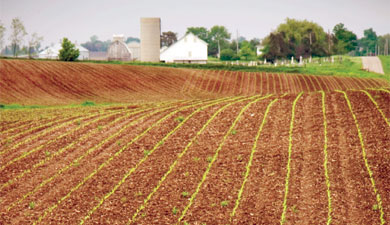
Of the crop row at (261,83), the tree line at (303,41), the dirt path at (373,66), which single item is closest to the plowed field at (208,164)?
the crop row at (261,83)

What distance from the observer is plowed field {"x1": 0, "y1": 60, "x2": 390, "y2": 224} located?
15.1m

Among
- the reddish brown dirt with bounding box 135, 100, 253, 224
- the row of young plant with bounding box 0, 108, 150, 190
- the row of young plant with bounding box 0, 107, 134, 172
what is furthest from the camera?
the row of young plant with bounding box 0, 107, 134, 172

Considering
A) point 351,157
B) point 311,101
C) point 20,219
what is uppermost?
point 311,101

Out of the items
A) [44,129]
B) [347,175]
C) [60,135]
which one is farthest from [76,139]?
[347,175]

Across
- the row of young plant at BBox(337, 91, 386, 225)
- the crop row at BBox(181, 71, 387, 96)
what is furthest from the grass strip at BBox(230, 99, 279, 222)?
the crop row at BBox(181, 71, 387, 96)

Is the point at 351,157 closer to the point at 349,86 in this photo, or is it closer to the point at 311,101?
the point at 311,101

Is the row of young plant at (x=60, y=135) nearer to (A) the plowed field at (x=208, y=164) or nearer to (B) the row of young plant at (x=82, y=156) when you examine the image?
(A) the plowed field at (x=208, y=164)

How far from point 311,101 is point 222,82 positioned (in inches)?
1210

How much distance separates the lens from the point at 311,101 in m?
25.7

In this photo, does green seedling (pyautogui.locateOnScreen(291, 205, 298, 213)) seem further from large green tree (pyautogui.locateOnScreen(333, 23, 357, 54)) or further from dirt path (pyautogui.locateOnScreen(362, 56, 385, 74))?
large green tree (pyautogui.locateOnScreen(333, 23, 357, 54))

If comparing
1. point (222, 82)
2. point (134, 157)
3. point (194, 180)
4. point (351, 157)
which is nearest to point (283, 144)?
point (351, 157)

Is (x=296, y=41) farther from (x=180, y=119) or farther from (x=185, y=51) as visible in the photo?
(x=180, y=119)

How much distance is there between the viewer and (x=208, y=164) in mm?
18562

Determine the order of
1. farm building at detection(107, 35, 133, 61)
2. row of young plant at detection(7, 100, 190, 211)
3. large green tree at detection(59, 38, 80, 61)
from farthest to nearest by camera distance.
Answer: farm building at detection(107, 35, 133, 61) → large green tree at detection(59, 38, 80, 61) → row of young plant at detection(7, 100, 190, 211)
